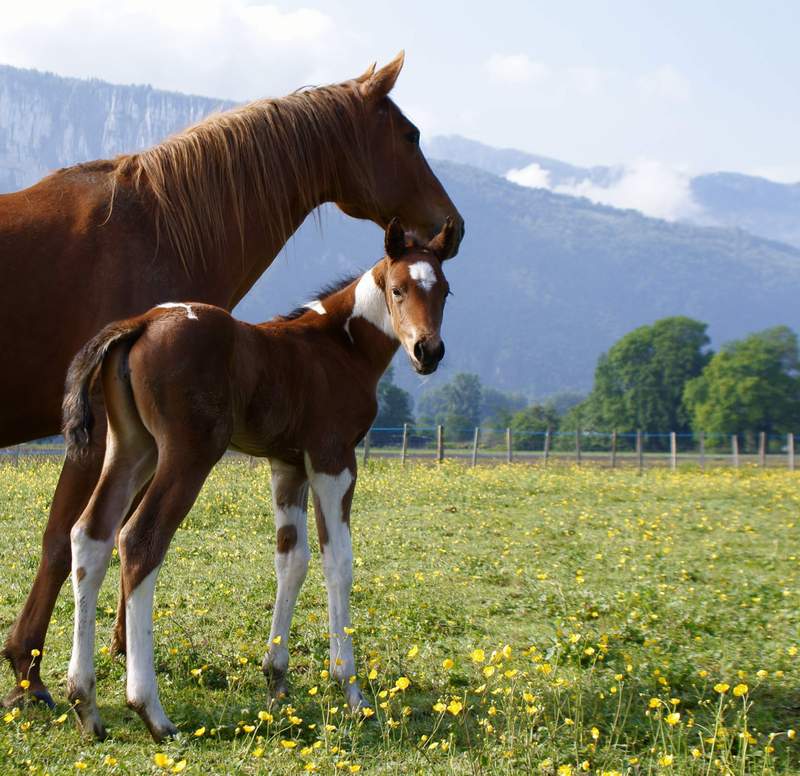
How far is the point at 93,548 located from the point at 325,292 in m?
2.33

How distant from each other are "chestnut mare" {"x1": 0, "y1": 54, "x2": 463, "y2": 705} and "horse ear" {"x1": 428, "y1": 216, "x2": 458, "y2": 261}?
19 centimetres

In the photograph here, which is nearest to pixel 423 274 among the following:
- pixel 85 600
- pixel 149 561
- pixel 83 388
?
pixel 83 388

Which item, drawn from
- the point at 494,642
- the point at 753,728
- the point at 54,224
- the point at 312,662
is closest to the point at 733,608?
the point at 494,642

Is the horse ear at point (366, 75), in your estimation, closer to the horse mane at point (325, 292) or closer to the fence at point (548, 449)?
the horse mane at point (325, 292)

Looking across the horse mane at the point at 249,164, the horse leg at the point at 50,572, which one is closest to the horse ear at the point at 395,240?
the horse mane at the point at 249,164

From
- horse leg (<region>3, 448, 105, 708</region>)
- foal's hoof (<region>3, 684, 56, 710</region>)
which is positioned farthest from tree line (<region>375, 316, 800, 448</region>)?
foal's hoof (<region>3, 684, 56, 710</region>)

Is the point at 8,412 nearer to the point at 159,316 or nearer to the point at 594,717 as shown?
the point at 159,316

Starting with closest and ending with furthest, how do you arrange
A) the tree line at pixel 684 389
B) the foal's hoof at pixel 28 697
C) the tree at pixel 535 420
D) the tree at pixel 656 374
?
the foal's hoof at pixel 28 697
the tree line at pixel 684 389
the tree at pixel 535 420
the tree at pixel 656 374

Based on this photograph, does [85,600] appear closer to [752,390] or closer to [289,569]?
[289,569]

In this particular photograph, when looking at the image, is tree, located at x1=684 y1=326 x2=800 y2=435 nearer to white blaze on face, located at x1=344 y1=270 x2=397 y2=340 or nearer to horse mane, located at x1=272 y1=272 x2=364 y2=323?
horse mane, located at x1=272 y1=272 x2=364 y2=323

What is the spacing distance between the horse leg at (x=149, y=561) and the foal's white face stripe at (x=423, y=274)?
63.4 inches

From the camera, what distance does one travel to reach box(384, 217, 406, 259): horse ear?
5.18 metres

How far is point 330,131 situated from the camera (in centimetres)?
568

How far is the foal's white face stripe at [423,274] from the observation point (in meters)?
5.14
